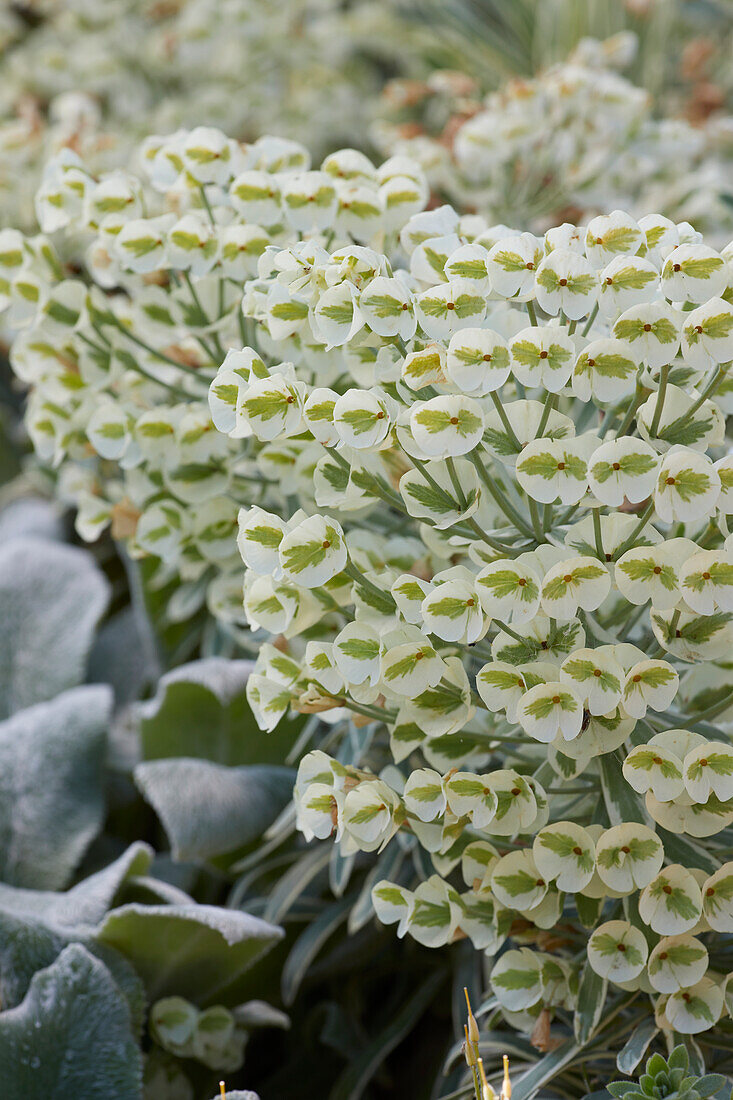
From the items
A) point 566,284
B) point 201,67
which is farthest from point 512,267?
point 201,67

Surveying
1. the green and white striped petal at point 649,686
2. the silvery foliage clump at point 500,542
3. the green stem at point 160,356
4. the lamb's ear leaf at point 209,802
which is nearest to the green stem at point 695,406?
the silvery foliage clump at point 500,542

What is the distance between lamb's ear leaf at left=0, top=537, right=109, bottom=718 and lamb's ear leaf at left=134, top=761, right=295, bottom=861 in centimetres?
21

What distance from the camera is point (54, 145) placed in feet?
2.79

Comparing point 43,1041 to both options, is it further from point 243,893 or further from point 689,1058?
point 689,1058

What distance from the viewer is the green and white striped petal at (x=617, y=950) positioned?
0.47 m

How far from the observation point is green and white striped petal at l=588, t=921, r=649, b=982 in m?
0.47

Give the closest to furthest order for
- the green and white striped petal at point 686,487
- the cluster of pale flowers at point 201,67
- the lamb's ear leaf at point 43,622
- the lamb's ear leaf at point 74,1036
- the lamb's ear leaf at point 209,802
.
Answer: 1. the green and white striped petal at point 686,487
2. the lamb's ear leaf at point 74,1036
3. the lamb's ear leaf at point 209,802
4. the lamb's ear leaf at point 43,622
5. the cluster of pale flowers at point 201,67

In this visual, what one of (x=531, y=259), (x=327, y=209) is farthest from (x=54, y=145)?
(x=531, y=259)

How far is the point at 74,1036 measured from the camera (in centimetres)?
57

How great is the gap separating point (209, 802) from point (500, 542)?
1.10ft

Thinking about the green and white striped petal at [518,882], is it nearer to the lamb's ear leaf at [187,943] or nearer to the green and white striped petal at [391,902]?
the green and white striped petal at [391,902]

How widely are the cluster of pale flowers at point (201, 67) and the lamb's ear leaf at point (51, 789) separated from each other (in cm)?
78

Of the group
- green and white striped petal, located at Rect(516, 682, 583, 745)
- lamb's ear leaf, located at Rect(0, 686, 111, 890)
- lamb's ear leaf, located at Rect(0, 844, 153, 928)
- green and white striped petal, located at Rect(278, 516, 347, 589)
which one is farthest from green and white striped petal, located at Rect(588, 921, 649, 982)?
lamb's ear leaf, located at Rect(0, 686, 111, 890)

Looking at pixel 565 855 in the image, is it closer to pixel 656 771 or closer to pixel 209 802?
pixel 656 771
